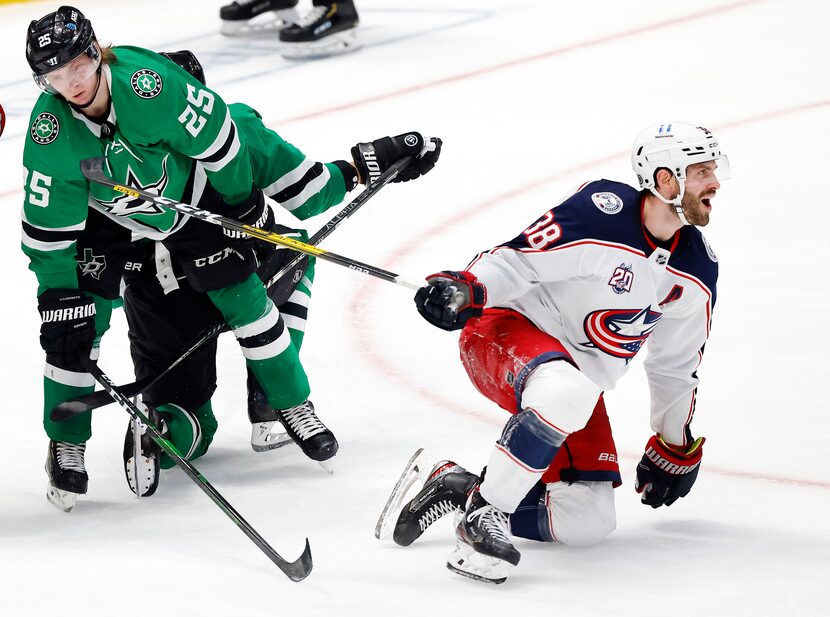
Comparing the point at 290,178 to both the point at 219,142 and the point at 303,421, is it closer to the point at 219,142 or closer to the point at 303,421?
the point at 219,142

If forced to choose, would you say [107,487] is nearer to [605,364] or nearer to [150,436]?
[150,436]

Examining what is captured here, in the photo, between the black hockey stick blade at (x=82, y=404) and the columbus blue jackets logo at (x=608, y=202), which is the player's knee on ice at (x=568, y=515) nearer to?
the columbus blue jackets logo at (x=608, y=202)

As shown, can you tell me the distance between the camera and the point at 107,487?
3.36m

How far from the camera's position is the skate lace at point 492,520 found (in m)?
2.63

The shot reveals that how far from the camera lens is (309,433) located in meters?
3.37

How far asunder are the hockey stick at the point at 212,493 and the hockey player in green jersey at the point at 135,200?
0.10 meters

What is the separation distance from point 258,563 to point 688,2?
247 inches

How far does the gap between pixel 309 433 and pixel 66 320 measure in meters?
0.67

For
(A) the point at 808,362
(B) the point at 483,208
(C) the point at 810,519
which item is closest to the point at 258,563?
(C) the point at 810,519


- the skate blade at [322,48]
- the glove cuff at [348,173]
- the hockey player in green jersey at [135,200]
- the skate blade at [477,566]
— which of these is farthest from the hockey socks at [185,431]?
the skate blade at [322,48]

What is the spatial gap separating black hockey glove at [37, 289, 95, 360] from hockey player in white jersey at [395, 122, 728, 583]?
0.86m

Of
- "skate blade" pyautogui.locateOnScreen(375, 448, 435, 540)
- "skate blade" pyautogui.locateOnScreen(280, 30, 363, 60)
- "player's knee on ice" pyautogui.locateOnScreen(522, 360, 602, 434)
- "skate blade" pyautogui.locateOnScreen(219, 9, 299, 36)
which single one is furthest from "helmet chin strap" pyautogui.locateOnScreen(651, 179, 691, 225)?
"skate blade" pyautogui.locateOnScreen(219, 9, 299, 36)

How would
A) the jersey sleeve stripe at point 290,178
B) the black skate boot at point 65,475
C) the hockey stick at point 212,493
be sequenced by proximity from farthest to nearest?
the jersey sleeve stripe at point 290,178 → the black skate boot at point 65,475 → the hockey stick at point 212,493

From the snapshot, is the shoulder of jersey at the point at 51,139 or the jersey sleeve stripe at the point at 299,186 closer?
the shoulder of jersey at the point at 51,139
